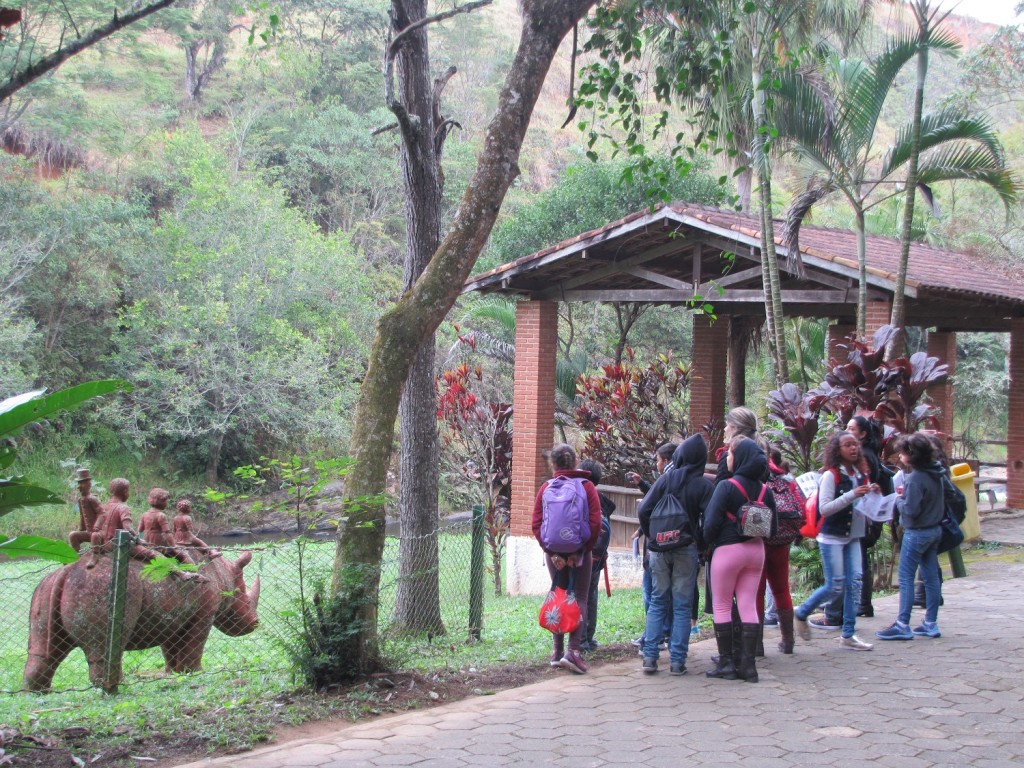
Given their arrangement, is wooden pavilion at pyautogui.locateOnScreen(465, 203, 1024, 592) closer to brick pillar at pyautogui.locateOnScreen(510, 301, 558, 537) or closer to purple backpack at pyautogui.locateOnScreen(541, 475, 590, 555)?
brick pillar at pyautogui.locateOnScreen(510, 301, 558, 537)

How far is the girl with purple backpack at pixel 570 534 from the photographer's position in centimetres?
662

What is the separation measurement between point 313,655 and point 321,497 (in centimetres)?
99

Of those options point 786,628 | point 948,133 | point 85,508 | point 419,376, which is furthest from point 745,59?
point 85,508

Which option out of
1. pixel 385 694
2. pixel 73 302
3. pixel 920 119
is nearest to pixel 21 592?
pixel 385 694

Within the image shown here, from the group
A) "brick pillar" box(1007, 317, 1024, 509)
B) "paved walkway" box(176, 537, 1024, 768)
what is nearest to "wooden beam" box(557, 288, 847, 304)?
"brick pillar" box(1007, 317, 1024, 509)

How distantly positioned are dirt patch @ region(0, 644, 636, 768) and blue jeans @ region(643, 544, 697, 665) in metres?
0.75

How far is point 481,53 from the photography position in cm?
5491

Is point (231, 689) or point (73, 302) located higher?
point (73, 302)

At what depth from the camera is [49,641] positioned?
7.52 meters

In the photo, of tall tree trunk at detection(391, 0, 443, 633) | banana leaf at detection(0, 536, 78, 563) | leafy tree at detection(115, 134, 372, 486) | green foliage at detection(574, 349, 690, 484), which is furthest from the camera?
leafy tree at detection(115, 134, 372, 486)

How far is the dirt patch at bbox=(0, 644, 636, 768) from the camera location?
4.76 metres

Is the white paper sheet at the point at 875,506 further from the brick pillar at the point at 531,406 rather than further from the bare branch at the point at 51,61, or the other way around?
the brick pillar at the point at 531,406

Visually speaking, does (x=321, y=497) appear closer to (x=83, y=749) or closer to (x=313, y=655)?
(x=313, y=655)

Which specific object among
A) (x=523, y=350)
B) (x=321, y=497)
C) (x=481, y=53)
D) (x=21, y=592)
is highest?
(x=481, y=53)
